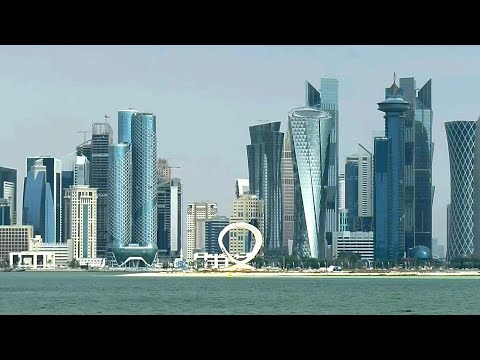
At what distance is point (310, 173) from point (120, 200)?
30528mm

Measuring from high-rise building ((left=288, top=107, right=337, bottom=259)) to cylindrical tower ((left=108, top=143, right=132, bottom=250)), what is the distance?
25.0 m

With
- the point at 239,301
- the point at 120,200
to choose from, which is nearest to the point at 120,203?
the point at 120,200

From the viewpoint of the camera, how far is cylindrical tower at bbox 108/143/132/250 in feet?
472

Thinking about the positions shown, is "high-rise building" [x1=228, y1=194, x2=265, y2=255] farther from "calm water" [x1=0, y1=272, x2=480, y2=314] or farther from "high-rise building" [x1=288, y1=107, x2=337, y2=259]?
"calm water" [x1=0, y1=272, x2=480, y2=314]

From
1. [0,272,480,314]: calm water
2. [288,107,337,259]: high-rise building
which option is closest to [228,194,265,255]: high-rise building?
[288,107,337,259]: high-rise building

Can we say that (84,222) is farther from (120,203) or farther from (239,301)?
(239,301)

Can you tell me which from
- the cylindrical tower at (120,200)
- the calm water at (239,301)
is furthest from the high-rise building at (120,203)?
the calm water at (239,301)

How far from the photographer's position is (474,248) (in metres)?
136

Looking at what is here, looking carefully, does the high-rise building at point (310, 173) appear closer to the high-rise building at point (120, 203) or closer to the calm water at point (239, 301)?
the high-rise building at point (120, 203)
